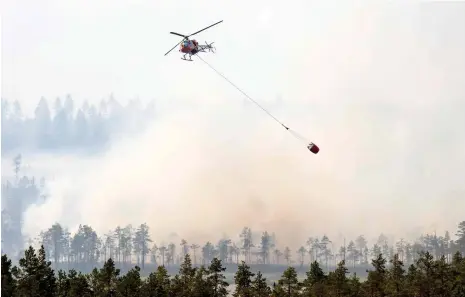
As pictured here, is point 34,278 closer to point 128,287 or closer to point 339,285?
point 128,287

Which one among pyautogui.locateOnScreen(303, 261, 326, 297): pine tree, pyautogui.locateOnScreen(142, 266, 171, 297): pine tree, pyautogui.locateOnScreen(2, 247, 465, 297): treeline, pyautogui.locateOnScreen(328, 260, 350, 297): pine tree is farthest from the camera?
pyautogui.locateOnScreen(303, 261, 326, 297): pine tree

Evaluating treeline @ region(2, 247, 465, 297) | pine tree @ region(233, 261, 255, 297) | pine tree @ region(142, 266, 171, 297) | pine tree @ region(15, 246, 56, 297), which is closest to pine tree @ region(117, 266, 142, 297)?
treeline @ region(2, 247, 465, 297)

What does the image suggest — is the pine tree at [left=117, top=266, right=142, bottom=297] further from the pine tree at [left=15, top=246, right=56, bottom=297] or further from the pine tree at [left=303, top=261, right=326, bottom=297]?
the pine tree at [left=303, top=261, right=326, bottom=297]

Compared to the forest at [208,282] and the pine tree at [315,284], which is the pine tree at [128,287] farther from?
the pine tree at [315,284]

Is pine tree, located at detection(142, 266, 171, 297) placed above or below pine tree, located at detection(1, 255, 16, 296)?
below

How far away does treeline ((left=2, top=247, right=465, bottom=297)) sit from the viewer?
3629 inches

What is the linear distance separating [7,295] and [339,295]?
61.5 metres

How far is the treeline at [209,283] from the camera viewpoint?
92188mm

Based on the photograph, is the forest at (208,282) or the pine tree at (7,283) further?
the forest at (208,282)

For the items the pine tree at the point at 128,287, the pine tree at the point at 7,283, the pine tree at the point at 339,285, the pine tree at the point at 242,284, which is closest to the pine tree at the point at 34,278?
the pine tree at the point at 7,283

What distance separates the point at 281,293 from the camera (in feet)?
337

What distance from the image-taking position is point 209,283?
10494cm

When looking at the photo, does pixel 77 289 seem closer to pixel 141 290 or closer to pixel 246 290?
pixel 141 290

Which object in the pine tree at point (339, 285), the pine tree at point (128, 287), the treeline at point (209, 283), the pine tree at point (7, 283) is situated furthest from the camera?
the pine tree at point (339, 285)
